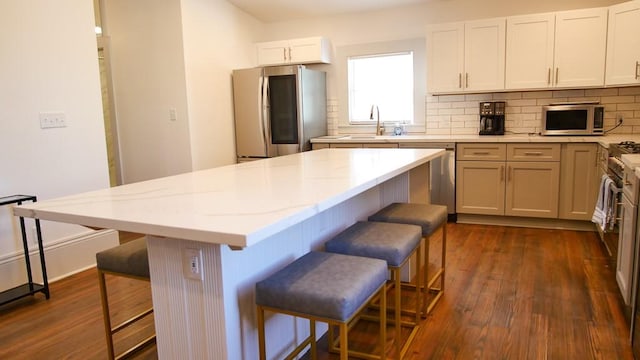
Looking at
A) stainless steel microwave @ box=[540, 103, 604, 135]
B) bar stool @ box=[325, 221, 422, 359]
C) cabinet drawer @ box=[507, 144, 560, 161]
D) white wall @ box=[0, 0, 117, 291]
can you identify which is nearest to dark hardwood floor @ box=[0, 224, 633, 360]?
bar stool @ box=[325, 221, 422, 359]

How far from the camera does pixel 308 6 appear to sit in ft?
17.2

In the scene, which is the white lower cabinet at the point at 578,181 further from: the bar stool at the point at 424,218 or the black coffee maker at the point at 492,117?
the bar stool at the point at 424,218

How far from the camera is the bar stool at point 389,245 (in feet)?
6.55

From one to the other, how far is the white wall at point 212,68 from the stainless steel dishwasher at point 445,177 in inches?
85.8

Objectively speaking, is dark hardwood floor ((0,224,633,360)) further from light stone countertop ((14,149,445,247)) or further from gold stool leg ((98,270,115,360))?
light stone countertop ((14,149,445,247))

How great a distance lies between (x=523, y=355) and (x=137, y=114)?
4271 millimetres

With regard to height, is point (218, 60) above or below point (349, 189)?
above

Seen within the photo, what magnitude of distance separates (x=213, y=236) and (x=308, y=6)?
4.59 meters

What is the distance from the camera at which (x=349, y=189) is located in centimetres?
174

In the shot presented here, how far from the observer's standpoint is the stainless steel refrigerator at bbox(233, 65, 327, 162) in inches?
200

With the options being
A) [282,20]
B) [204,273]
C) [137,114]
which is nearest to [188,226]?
[204,273]

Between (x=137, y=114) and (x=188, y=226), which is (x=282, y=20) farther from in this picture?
(x=188, y=226)

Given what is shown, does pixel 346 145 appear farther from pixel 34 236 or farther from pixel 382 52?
pixel 34 236

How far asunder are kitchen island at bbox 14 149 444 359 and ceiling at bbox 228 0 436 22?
11.7 ft
